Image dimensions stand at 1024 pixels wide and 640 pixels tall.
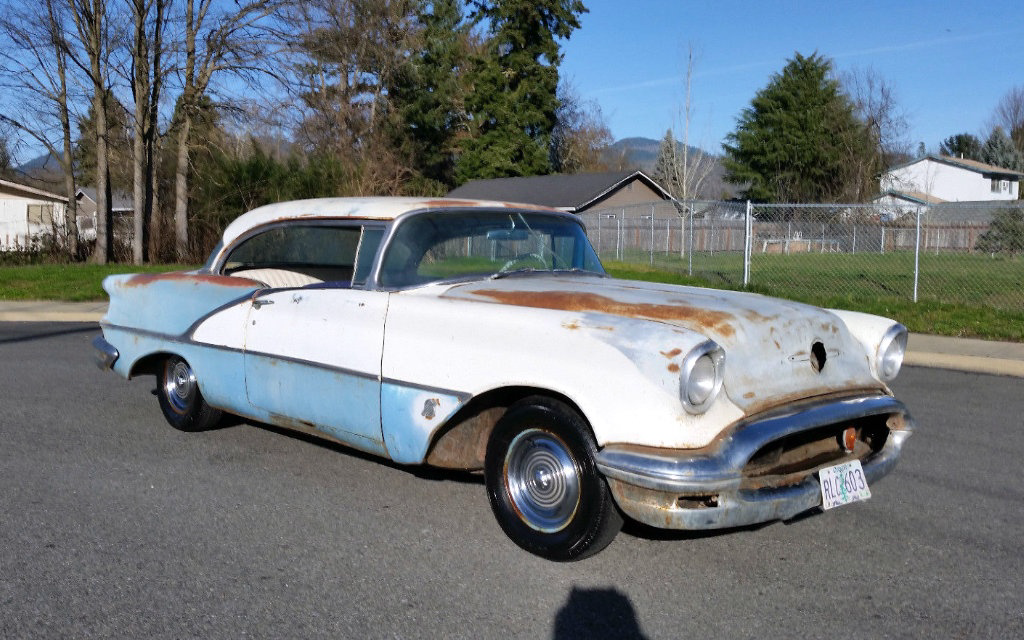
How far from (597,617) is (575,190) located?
133ft

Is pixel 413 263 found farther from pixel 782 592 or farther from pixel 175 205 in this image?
pixel 175 205

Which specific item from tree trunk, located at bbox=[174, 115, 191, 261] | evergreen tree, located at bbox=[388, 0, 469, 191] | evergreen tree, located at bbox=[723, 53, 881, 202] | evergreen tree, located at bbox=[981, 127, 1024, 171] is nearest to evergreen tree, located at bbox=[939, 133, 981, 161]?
evergreen tree, located at bbox=[981, 127, 1024, 171]

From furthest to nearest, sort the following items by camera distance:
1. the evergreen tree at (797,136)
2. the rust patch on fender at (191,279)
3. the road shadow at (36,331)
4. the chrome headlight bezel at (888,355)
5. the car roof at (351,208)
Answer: the evergreen tree at (797,136), the road shadow at (36,331), the rust patch on fender at (191,279), the car roof at (351,208), the chrome headlight bezel at (888,355)

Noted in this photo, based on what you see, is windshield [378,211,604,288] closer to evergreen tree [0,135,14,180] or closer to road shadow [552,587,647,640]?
road shadow [552,587,647,640]

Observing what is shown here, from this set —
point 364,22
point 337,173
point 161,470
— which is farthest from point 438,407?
point 364,22

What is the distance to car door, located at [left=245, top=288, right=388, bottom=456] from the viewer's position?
4539 millimetres

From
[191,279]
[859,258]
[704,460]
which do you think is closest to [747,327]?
[704,460]

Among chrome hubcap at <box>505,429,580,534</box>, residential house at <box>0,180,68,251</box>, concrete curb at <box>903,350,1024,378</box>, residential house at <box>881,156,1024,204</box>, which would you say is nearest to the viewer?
chrome hubcap at <box>505,429,580,534</box>

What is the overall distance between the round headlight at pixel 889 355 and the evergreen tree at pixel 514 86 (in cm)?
4510

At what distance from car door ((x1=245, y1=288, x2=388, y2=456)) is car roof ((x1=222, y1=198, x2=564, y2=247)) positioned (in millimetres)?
469

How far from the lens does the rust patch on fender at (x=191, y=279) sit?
5.54m

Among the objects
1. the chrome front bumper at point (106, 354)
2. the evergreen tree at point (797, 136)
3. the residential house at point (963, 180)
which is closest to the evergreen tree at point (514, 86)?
Result: the evergreen tree at point (797, 136)

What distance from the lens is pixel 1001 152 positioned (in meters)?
76.4

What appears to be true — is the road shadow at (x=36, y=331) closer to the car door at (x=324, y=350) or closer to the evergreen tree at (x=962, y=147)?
the car door at (x=324, y=350)
